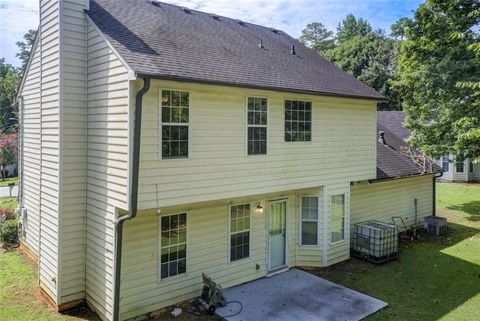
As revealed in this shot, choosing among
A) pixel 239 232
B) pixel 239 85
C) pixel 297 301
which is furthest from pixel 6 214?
pixel 297 301

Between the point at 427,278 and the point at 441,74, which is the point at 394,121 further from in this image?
the point at 427,278

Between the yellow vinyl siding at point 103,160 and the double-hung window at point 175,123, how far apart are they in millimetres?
814

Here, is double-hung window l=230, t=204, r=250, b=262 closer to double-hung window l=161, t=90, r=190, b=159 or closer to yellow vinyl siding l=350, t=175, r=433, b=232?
double-hung window l=161, t=90, r=190, b=159

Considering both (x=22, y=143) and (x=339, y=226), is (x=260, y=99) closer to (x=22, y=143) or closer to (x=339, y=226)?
(x=339, y=226)

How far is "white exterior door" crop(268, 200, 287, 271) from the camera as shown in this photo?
35.0 feet

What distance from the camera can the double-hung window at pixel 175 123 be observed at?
746 centimetres

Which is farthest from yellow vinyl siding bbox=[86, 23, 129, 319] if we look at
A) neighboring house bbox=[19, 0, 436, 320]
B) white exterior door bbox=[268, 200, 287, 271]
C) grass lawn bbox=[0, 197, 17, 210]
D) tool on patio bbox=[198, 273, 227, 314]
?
grass lawn bbox=[0, 197, 17, 210]

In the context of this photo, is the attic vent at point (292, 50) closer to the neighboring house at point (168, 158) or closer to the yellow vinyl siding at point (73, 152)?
the neighboring house at point (168, 158)

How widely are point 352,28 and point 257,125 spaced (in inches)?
2384

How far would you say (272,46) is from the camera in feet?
42.1

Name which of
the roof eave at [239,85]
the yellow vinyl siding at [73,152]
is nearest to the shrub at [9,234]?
the yellow vinyl siding at [73,152]

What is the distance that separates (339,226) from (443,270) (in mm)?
3374

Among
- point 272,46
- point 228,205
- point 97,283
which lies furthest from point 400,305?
point 272,46

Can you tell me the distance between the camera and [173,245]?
339 inches
